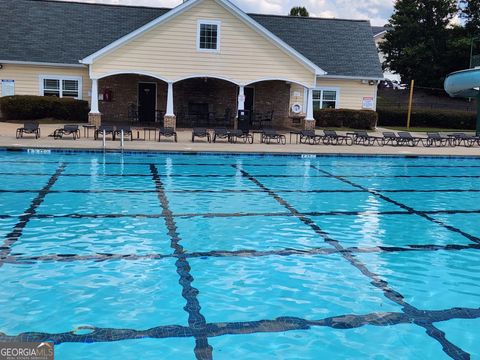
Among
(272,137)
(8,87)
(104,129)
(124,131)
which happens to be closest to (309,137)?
(272,137)

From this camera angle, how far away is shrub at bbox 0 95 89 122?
85.2 feet

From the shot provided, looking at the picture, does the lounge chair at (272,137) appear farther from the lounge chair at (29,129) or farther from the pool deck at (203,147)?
the lounge chair at (29,129)

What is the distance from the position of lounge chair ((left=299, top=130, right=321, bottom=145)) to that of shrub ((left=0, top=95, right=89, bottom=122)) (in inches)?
453

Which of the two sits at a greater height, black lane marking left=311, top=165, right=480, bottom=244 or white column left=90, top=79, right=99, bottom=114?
white column left=90, top=79, right=99, bottom=114

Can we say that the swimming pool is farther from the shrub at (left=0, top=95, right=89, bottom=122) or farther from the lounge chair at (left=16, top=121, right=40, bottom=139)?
the shrub at (left=0, top=95, right=89, bottom=122)

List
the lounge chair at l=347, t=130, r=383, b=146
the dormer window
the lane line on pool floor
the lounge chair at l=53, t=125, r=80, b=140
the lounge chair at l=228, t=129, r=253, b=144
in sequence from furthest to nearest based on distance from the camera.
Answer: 1. the dormer window
2. the lounge chair at l=347, t=130, r=383, b=146
3. the lounge chair at l=228, t=129, r=253, b=144
4. the lounge chair at l=53, t=125, r=80, b=140
5. the lane line on pool floor

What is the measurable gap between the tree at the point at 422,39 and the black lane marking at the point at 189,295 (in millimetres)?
41185

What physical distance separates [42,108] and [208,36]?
900 centimetres

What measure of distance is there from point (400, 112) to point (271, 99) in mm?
10738

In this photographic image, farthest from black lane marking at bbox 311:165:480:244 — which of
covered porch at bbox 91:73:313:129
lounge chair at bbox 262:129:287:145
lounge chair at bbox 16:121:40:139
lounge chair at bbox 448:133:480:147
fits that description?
covered porch at bbox 91:73:313:129

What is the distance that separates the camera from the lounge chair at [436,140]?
2480 cm

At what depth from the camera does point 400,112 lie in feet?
119

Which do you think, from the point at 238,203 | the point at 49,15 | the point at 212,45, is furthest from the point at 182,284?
the point at 49,15

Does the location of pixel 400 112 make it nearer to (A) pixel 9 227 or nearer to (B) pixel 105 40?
(B) pixel 105 40
